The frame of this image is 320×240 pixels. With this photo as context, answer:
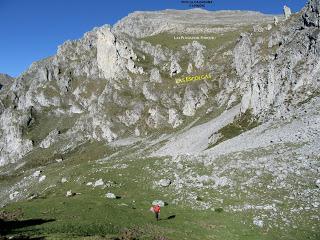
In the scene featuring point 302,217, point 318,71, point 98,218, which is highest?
point 318,71

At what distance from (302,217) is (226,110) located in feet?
440

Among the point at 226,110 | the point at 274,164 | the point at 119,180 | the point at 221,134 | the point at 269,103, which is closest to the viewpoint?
the point at 274,164

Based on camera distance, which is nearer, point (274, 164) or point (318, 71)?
point (274, 164)

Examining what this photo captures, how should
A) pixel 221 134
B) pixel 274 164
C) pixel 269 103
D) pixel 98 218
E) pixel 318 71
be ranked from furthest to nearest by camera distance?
pixel 221 134 < pixel 269 103 < pixel 318 71 < pixel 274 164 < pixel 98 218

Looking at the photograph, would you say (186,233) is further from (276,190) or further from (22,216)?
(22,216)

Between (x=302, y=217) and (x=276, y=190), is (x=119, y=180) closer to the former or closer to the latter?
(x=276, y=190)

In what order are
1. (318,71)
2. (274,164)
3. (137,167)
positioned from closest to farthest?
1. (274,164)
2. (137,167)
3. (318,71)

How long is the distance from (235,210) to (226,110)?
426 feet

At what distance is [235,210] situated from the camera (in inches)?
1987

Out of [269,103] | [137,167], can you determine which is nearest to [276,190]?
[137,167]

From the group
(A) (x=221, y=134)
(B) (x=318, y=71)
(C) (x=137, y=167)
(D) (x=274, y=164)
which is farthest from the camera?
(A) (x=221, y=134)

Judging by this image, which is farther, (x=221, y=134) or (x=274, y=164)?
(x=221, y=134)

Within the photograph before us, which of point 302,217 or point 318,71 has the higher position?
point 318,71

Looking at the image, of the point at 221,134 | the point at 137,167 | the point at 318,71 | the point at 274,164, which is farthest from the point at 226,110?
the point at 274,164
